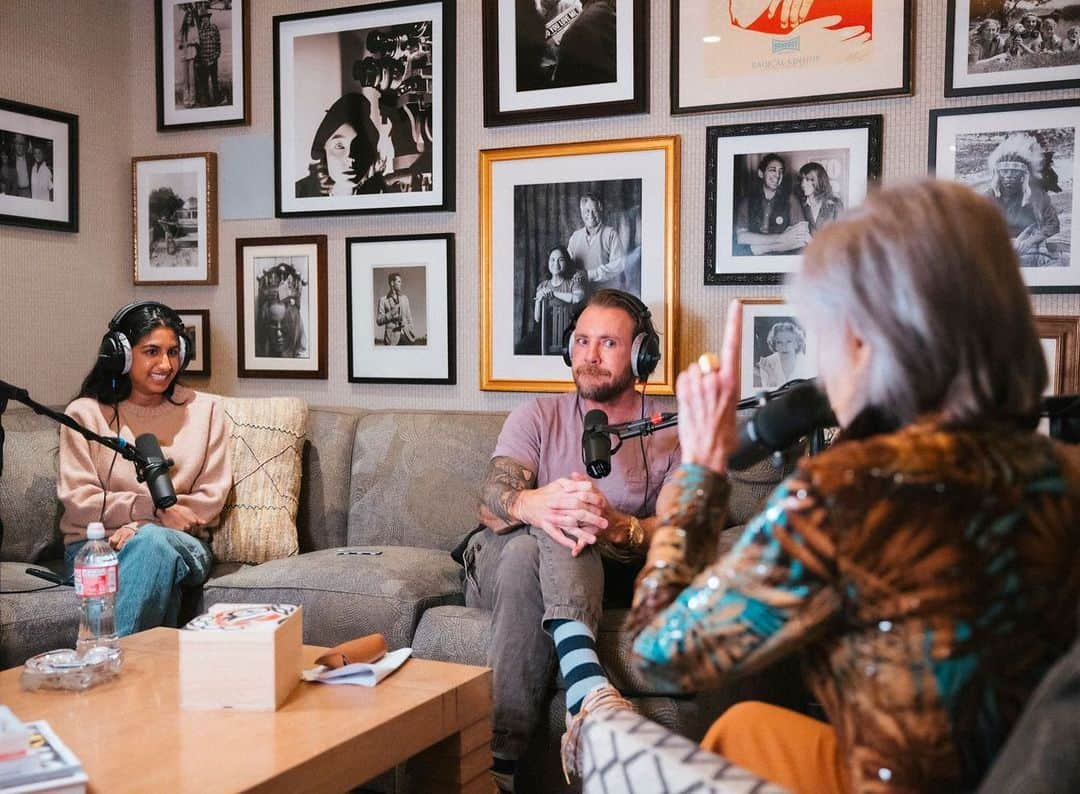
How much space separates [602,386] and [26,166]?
85.8 inches

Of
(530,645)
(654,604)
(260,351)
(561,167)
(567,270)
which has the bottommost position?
(530,645)

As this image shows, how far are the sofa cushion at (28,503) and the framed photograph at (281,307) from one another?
90 centimetres

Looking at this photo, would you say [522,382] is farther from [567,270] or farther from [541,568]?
[541,568]

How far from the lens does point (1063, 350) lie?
2.96 meters

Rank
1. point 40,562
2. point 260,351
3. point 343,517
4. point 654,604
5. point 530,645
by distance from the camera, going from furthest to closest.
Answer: point 260,351 < point 343,517 < point 40,562 < point 530,645 < point 654,604

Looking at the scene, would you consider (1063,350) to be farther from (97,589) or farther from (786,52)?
(97,589)

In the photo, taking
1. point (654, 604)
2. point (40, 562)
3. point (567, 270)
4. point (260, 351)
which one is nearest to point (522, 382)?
point (567, 270)

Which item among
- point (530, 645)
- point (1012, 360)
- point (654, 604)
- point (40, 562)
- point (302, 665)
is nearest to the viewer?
point (1012, 360)

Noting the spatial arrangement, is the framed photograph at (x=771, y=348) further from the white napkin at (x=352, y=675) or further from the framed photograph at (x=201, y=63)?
the framed photograph at (x=201, y=63)

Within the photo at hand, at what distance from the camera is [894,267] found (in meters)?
1.13

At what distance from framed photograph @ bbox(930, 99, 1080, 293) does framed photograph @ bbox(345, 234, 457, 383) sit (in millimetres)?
1613

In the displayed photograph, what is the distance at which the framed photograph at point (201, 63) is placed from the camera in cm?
397

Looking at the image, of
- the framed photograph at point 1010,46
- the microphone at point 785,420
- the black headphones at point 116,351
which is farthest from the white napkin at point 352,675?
the framed photograph at point 1010,46

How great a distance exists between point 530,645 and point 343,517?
114cm
